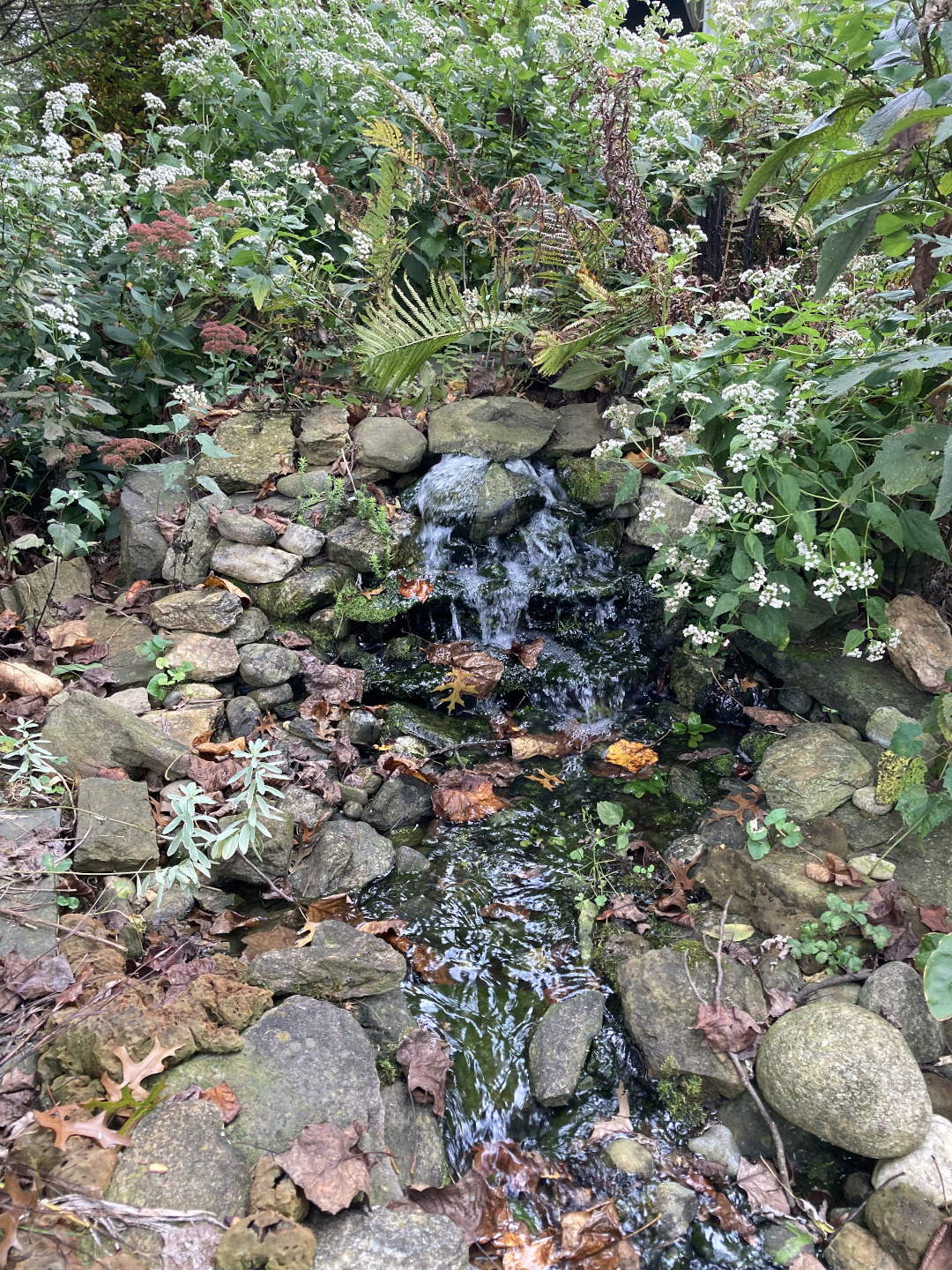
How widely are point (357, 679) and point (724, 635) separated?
6.19 feet

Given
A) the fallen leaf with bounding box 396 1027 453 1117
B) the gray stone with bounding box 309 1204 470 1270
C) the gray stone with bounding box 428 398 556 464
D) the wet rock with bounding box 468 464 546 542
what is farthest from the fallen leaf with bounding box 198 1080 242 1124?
the gray stone with bounding box 428 398 556 464

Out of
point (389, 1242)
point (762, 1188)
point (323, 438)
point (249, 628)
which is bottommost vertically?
point (762, 1188)

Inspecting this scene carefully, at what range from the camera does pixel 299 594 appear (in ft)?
13.6

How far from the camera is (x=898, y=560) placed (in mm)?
3676

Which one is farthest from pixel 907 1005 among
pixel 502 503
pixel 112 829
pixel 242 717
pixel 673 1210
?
pixel 502 503

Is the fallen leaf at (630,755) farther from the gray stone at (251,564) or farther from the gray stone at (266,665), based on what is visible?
the gray stone at (251,564)

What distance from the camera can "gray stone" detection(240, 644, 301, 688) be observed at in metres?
3.85

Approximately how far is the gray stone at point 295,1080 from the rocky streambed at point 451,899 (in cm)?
1

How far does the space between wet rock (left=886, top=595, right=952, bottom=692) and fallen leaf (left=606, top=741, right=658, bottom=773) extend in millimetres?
1185

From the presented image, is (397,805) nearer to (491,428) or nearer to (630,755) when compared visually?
(630,755)

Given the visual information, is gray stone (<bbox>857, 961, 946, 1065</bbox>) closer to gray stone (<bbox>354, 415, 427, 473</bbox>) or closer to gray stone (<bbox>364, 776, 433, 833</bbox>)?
gray stone (<bbox>364, 776, 433, 833</bbox>)

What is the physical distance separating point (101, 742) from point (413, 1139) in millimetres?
1835

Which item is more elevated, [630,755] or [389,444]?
[389,444]

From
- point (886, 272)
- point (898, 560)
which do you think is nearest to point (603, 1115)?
point (898, 560)
